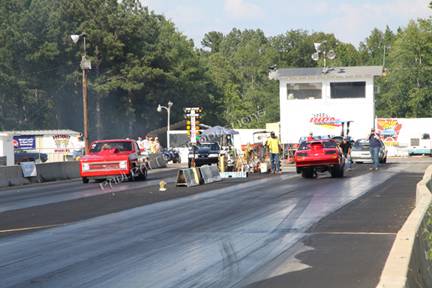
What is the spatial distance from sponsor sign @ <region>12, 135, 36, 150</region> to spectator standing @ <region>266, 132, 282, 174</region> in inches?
1283

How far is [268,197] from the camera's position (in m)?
21.8

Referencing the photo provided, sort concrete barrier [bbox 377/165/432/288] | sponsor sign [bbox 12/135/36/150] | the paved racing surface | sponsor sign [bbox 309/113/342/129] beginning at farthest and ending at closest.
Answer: sponsor sign [bbox 12/135/36/150] < sponsor sign [bbox 309/113/342/129] < the paved racing surface < concrete barrier [bbox 377/165/432/288]

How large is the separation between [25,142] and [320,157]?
3911 centimetres

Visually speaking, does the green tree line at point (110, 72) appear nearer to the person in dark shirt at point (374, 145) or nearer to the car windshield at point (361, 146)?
the car windshield at point (361, 146)

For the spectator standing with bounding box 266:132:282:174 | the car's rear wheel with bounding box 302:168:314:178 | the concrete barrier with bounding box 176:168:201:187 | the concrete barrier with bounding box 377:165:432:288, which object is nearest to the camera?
the concrete barrier with bounding box 377:165:432:288

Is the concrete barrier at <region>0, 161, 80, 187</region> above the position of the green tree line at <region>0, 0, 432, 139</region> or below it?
below

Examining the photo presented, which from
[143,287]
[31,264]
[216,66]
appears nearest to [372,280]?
[143,287]

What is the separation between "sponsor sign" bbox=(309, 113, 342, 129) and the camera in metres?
57.7

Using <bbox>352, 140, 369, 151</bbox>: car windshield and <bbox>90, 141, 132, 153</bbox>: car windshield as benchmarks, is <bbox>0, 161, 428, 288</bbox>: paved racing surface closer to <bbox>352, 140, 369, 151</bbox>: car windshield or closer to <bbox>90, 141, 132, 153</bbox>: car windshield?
<bbox>90, 141, 132, 153</bbox>: car windshield

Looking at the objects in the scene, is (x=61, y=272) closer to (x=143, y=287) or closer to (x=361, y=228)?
(x=143, y=287)

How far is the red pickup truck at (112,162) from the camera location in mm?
31484

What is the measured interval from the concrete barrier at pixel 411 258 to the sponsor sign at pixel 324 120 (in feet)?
150

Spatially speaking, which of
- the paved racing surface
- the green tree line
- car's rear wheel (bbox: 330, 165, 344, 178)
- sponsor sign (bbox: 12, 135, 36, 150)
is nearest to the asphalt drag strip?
the paved racing surface

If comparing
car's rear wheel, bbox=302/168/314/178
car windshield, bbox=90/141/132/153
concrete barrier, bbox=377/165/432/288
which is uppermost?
car windshield, bbox=90/141/132/153
